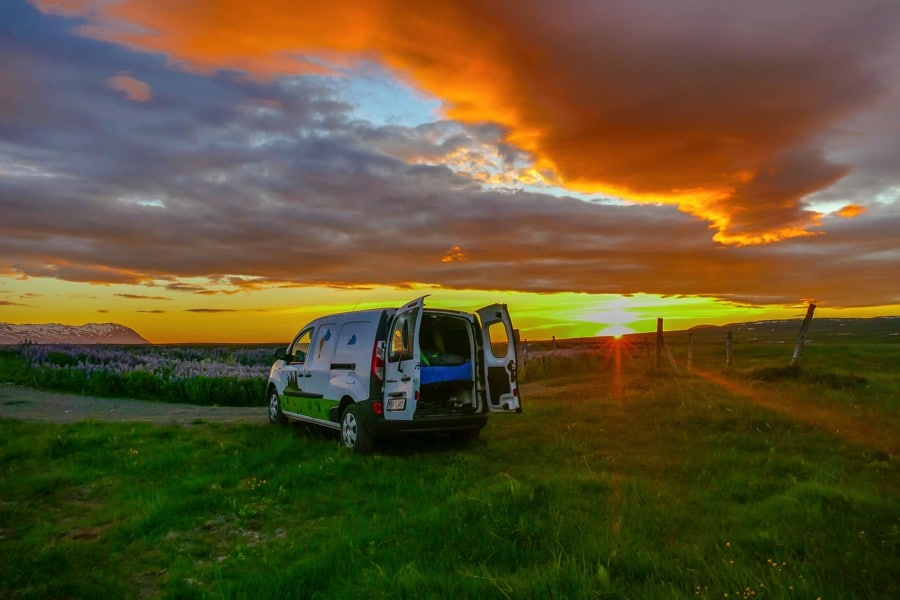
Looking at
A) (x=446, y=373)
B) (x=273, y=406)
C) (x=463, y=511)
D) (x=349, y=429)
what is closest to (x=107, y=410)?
(x=273, y=406)

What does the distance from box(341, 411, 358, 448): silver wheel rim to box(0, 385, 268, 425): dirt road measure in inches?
175

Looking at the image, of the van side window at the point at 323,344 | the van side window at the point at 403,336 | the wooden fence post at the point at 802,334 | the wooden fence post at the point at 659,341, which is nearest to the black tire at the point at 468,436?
the van side window at the point at 403,336

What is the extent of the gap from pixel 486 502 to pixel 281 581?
240 cm

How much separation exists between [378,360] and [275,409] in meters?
5.07

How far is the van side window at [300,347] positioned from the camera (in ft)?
43.5

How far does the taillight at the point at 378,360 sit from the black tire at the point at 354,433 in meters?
0.76

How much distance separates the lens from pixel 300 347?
13.7 metres

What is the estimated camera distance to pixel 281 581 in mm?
5418

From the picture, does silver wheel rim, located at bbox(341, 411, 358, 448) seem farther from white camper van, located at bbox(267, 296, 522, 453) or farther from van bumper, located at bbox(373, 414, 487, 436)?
van bumper, located at bbox(373, 414, 487, 436)

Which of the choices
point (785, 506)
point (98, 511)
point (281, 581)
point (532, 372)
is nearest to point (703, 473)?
point (785, 506)

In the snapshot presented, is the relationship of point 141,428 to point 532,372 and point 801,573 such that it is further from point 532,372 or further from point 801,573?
point 532,372

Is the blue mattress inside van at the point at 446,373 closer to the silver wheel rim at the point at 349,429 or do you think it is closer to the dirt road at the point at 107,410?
the silver wheel rim at the point at 349,429

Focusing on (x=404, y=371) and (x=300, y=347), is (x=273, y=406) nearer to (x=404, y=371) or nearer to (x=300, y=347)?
(x=300, y=347)

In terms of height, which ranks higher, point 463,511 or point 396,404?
point 396,404
